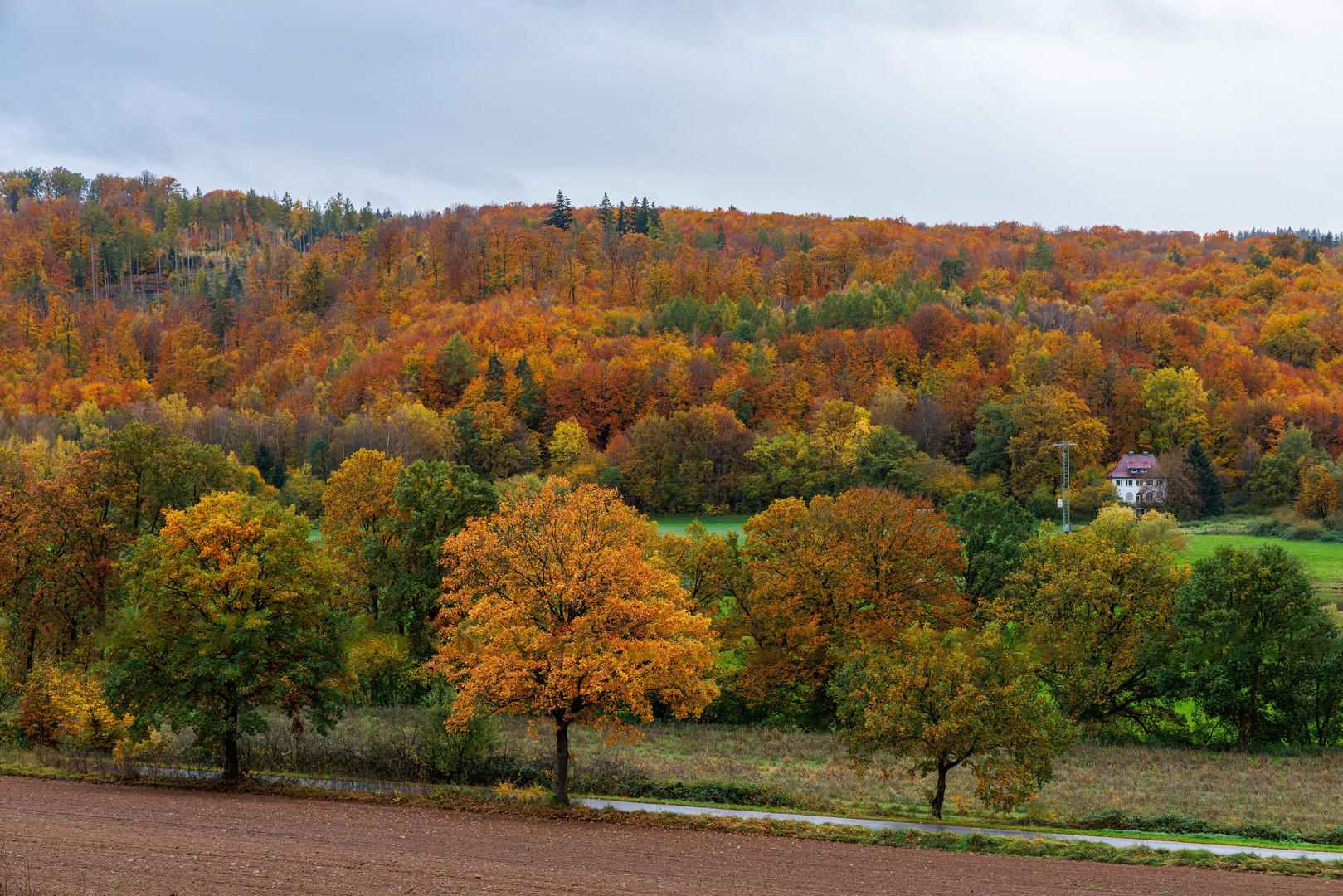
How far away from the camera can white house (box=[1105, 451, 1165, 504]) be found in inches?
3814

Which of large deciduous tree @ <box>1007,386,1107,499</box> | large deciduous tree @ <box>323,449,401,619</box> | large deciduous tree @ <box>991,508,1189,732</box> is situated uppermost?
large deciduous tree @ <box>1007,386,1107,499</box>

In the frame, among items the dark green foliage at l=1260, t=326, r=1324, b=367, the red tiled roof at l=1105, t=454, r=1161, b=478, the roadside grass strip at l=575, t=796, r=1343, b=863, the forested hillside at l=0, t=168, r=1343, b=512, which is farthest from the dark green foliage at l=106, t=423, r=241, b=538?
the dark green foliage at l=1260, t=326, r=1324, b=367

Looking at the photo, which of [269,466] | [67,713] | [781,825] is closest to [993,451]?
[269,466]

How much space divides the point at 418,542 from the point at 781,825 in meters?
27.6

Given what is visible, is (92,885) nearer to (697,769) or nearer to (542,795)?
(542,795)

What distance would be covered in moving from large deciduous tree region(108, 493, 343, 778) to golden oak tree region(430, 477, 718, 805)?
5712 millimetres

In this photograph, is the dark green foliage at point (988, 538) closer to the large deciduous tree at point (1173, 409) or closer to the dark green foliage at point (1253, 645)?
the dark green foliage at point (1253, 645)

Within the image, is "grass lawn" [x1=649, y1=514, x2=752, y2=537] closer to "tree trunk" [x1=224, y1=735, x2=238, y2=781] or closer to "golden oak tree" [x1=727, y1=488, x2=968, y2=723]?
"golden oak tree" [x1=727, y1=488, x2=968, y2=723]

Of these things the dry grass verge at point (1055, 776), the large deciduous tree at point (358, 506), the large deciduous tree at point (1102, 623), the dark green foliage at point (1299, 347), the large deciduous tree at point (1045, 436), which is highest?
the dark green foliage at point (1299, 347)

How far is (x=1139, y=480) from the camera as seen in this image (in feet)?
322

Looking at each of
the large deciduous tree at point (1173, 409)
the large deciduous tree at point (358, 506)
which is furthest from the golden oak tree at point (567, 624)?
the large deciduous tree at point (1173, 409)

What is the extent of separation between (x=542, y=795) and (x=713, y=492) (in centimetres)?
7092

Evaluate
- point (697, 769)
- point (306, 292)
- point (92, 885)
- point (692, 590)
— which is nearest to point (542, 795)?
point (697, 769)

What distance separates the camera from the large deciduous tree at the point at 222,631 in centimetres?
2938
